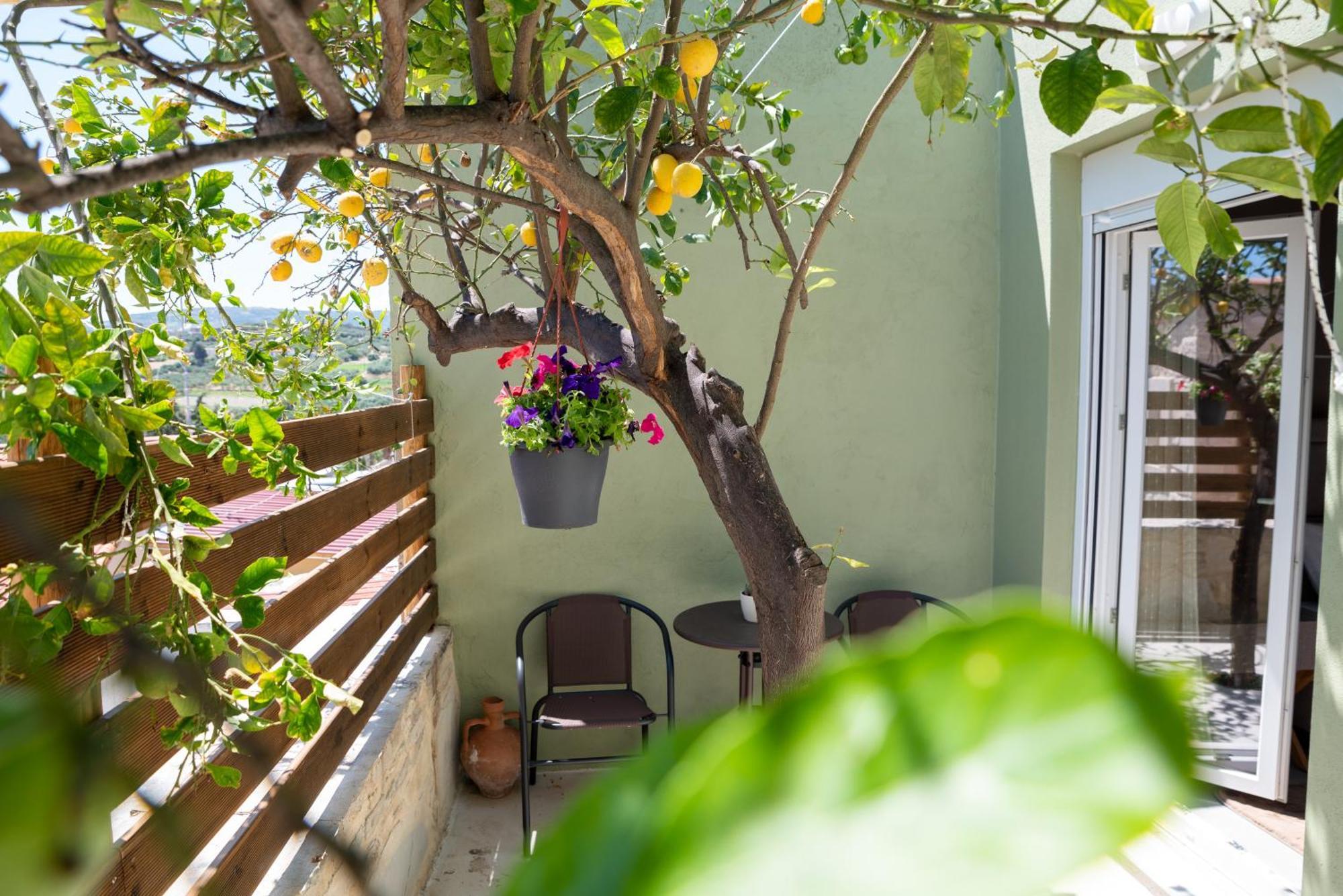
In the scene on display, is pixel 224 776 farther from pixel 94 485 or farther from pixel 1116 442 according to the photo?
pixel 1116 442

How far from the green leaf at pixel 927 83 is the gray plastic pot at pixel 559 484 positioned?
Result: 1.16 m

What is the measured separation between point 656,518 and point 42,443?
9.57ft

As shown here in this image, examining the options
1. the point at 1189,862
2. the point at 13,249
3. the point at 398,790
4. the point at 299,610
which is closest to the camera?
the point at 13,249

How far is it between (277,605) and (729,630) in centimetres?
188

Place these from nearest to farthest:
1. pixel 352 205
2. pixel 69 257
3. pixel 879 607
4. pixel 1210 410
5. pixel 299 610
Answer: pixel 69 257 → pixel 352 205 → pixel 299 610 → pixel 1210 410 → pixel 879 607

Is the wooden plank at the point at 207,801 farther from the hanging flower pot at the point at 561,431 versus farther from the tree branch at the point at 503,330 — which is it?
the tree branch at the point at 503,330

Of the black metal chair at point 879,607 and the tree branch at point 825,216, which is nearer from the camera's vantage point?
the tree branch at point 825,216

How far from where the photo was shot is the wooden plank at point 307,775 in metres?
1.64

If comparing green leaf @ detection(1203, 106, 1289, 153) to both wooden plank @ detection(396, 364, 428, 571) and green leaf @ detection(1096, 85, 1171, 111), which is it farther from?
wooden plank @ detection(396, 364, 428, 571)

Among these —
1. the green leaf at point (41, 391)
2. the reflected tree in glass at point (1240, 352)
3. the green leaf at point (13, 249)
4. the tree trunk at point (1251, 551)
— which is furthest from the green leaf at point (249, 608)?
the tree trunk at point (1251, 551)

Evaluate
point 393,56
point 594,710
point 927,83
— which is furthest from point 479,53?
point 594,710

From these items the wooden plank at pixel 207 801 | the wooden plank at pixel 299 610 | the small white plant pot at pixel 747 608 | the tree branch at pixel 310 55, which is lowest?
the small white plant pot at pixel 747 608

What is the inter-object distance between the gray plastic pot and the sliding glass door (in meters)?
2.02

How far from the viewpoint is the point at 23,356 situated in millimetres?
765
